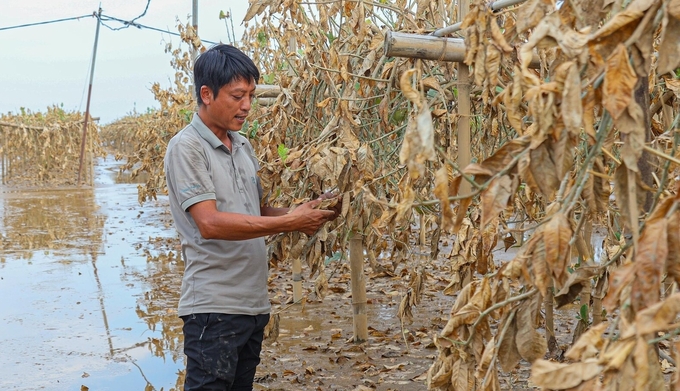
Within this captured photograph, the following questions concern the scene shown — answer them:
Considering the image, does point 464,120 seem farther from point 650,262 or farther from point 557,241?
point 650,262

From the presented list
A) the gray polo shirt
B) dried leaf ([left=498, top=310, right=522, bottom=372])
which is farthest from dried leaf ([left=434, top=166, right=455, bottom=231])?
the gray polo shirt

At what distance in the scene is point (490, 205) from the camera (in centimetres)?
130

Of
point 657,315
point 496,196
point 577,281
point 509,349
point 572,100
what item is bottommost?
point 509,349

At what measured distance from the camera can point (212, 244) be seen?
8.91 ft

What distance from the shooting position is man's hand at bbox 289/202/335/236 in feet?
8.77

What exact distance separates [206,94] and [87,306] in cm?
441

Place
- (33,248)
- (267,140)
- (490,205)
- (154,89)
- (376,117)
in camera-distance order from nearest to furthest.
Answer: (490,205)
(267,140)
(376,117)
(33,248)
(154,89)

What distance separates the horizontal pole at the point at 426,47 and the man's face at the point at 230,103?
55 cm

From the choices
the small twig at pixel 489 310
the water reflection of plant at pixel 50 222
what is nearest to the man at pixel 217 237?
the small twig at pixel 489 310

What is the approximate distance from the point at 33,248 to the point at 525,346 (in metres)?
9.45

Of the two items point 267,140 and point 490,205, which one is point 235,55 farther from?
point 490,205

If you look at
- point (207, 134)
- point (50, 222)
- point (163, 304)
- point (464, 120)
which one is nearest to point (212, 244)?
point (207, 134)

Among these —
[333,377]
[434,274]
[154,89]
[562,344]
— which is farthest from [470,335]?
[154,89]

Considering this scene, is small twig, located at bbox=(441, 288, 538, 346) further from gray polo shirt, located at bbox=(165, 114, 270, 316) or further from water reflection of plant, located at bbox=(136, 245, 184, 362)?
water reflection of plant, located at bbox=(136, 245, 184, 362)
